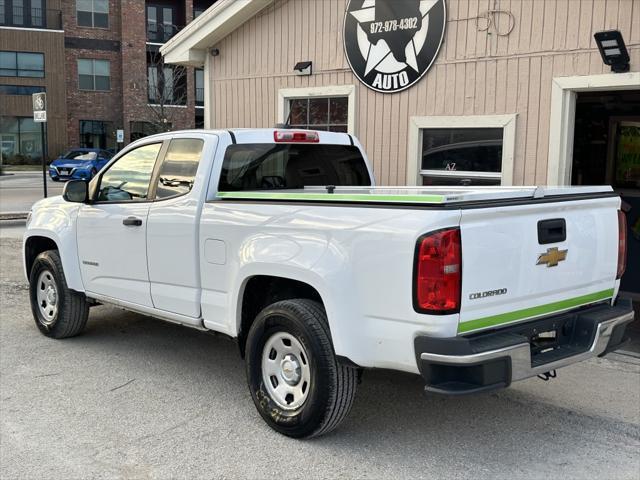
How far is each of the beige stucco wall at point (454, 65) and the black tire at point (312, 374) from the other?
3972 millimetres

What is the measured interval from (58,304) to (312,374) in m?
3.25

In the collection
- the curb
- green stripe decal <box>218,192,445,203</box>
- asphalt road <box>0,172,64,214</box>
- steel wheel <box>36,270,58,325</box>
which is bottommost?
the curb

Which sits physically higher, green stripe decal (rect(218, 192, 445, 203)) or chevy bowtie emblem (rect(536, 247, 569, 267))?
green stripe decal (rect(218, 192, 445, 203))

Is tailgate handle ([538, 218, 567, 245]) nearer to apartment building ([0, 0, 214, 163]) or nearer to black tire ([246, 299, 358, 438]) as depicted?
black tire ([246, 299, 358, 438])

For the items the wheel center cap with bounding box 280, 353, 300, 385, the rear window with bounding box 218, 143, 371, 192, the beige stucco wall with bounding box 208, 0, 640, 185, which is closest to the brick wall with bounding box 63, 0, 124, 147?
the beige stucco wall with bounding box 208, 0, 640, 185

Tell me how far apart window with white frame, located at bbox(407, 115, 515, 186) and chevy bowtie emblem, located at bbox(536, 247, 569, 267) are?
10.8 feet

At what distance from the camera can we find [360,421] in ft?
14.7

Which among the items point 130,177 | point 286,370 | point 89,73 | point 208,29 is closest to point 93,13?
point 89,73

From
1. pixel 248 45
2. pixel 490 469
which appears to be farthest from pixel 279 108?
pixel 490 469

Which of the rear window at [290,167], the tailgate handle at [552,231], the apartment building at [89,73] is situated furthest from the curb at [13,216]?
the apartment building at [89,73]

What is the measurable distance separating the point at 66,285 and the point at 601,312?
4387mm

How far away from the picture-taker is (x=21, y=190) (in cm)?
2544

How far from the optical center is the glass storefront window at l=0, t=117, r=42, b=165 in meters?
40.4

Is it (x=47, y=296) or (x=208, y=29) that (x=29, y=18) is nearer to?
(x=208, y=29)
